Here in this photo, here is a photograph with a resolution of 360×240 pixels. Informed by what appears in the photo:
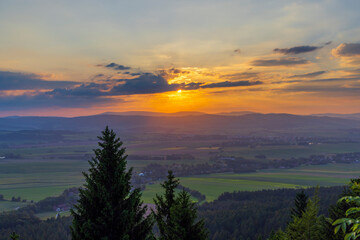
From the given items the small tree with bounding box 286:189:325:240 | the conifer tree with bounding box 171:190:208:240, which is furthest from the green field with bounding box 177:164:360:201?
the conifer tree with bounding box 171:190:208:240

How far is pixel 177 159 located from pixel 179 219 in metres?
182

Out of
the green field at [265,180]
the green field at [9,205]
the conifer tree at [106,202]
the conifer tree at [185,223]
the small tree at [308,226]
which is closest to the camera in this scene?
the conifer tree at [106,202]

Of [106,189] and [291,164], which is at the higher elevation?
[106,189]

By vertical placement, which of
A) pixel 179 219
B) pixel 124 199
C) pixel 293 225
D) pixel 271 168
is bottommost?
pixel 271 168

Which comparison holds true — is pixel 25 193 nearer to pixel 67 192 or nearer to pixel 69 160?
pixel 67 192

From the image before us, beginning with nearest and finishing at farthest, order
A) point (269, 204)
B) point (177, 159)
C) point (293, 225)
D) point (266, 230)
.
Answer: point (293, 225)
point (266, 230)
point (269, 204)
point (177, 159)

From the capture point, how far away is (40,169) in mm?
169375

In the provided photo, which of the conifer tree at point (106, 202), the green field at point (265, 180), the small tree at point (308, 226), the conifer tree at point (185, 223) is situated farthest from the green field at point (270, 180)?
the conifer tree at point (106, 202)

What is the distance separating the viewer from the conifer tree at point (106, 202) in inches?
499

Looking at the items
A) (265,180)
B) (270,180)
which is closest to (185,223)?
(265,180)

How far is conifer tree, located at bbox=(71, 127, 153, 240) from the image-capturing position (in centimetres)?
1268

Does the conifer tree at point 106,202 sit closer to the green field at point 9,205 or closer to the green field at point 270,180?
the green field at point 270,180

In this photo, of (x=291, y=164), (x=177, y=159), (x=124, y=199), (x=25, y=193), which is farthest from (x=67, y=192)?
(x=291, y=164)

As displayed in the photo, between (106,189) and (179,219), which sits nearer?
(106,189)
